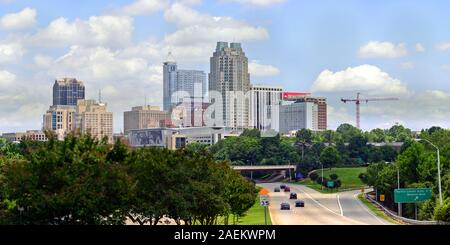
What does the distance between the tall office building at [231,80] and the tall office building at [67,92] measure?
2.01 m

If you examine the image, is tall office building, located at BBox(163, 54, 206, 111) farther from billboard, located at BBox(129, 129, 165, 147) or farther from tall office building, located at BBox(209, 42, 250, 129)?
billboard, located at BBox(129, 129, 165, 147)

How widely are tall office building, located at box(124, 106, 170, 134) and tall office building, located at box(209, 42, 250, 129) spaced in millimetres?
1354

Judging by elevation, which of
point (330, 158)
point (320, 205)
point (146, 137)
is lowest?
point (320, 205)

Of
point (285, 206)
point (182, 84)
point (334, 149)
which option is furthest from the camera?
point (334, 149)

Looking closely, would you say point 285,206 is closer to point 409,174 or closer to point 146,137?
point 146,137

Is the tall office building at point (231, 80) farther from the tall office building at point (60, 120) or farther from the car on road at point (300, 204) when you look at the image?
the car on road at point (300, 204)

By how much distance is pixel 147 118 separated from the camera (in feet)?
53.9

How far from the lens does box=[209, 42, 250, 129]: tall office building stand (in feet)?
35.0

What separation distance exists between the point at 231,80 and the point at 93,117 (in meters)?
4.31

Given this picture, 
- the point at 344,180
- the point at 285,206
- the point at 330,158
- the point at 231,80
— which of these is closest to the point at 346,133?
the point at 330,158

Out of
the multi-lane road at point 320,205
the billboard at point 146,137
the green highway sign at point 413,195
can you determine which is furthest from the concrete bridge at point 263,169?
the billboard at point 146,137

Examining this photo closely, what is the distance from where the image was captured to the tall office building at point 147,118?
45.4ft

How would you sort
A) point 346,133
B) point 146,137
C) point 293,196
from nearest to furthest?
1. point 146,137
2. point 293,196
3. point 346,133
